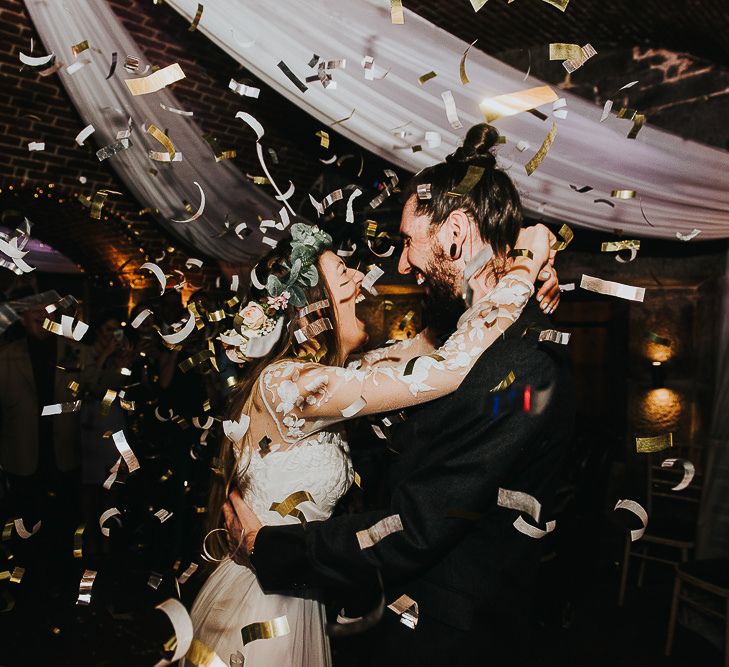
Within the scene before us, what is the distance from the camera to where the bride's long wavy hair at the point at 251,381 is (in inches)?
81.1

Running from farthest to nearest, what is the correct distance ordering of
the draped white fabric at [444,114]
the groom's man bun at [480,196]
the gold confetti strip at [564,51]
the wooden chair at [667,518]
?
the wooden chair at [667,518], the draped white fabric at [444,114], the groom's man bun at [480,196], the gold confetti strip at [564,51]

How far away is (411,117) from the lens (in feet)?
10.2

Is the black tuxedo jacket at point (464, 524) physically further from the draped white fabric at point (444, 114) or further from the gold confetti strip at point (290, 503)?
the draped white fabric at point (444, 114)

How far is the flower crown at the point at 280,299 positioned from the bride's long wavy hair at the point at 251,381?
2 centimetres

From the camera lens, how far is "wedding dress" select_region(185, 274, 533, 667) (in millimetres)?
1536

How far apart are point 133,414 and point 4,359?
1.10 metres

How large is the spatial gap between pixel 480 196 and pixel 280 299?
0.76 m

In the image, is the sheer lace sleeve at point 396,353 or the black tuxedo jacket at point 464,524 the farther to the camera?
the sheer lace sleeve at point 396,353

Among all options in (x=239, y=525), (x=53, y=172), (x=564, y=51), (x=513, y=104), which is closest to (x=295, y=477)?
(x=239, y=525)

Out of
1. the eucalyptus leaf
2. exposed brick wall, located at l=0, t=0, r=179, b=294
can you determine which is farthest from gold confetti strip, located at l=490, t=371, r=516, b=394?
exposed brick wall, located at l=0, t=0, r=179, b=294

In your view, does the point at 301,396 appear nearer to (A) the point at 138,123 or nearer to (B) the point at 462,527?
(B) the point at 462,527

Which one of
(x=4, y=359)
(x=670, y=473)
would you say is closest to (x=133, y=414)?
(x=4, y=359)

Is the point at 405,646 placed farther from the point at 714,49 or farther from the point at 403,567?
the point at 714,49

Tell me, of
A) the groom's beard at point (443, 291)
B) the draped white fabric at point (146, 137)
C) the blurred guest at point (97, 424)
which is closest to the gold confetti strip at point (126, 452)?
the groom's beard at point (443, 291)
